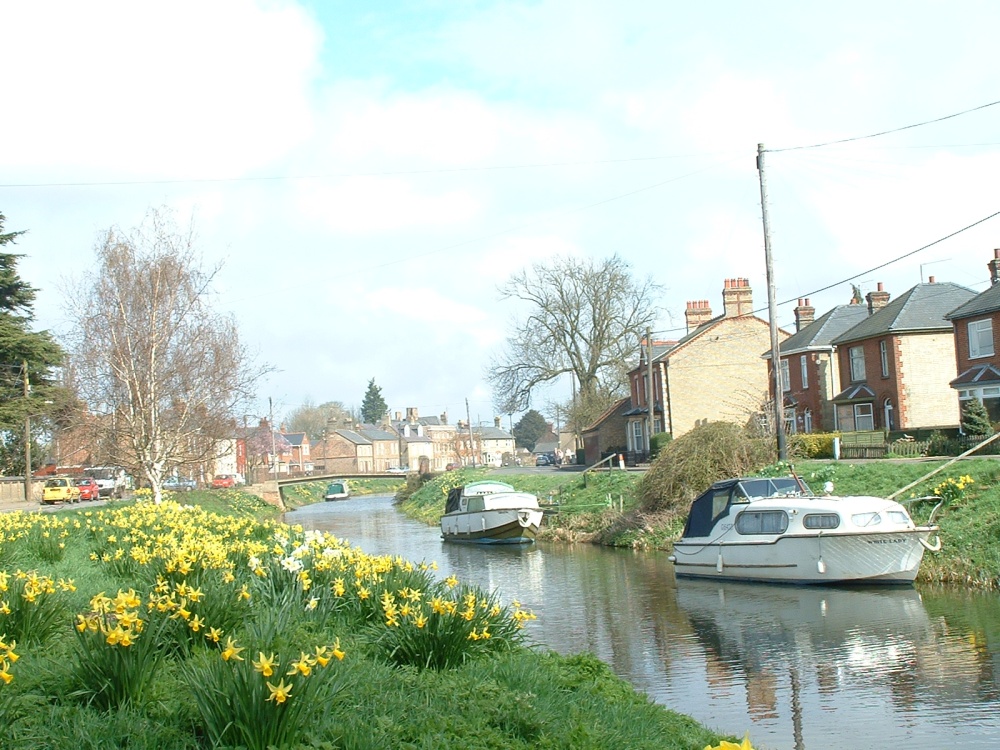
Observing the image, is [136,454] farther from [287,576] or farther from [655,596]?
[287,576]

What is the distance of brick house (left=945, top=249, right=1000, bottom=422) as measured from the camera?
40531 mm

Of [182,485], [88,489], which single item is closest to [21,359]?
[182,485]

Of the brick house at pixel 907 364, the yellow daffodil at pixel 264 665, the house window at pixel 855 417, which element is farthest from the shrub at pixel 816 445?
the yellow daffodil at pixel 264 665

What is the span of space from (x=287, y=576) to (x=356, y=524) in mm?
41320

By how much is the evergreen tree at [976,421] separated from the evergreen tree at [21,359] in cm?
3245

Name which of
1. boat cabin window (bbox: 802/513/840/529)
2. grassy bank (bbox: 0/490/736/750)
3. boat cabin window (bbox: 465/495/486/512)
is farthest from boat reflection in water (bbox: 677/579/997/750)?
boat cabin window (bbox: 465/495/486/512)

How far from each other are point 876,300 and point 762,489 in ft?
111

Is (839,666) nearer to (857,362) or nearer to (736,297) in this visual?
(857,362)

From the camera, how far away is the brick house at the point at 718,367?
62.8 m

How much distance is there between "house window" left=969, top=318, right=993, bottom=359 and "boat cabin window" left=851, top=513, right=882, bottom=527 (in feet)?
78.0

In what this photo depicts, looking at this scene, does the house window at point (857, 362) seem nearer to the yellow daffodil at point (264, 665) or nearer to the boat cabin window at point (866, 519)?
the boat cabin window at point (866, 519)

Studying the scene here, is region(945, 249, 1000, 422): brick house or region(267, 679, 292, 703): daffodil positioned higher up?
region(945, 249, 1000, 422): brick house

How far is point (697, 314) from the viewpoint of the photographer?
230 feet

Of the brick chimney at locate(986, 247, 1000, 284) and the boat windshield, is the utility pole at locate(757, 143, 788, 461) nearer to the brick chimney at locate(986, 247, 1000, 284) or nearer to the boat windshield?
the boat windshield
